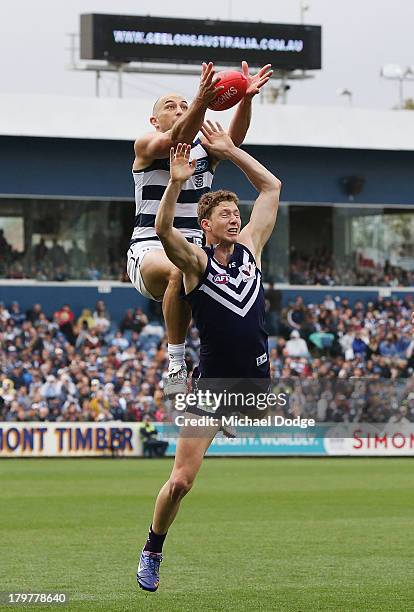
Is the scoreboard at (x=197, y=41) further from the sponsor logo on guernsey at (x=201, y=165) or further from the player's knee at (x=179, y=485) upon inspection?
the player's knee at (x=179, y=485)

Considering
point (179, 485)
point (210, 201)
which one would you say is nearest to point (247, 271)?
point (210, 201)

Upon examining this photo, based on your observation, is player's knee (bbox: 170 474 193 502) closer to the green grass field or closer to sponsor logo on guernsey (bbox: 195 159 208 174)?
the green grass field

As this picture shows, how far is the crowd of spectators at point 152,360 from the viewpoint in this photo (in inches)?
1041

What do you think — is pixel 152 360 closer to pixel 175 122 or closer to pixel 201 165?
pixel 201 165

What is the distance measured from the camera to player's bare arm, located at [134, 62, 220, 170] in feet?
28.0

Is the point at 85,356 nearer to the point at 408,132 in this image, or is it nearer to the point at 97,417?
the point at 97,417

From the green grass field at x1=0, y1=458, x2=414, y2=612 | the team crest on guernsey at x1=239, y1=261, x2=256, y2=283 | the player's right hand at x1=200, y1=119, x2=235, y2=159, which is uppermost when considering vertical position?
the player's right hand at x1=200, y1=119, x2=235, y2=159

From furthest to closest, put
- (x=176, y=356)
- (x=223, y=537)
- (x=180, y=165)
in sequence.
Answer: (x=223, y=537) → (x=176, y=356) → (x=180, y=165)

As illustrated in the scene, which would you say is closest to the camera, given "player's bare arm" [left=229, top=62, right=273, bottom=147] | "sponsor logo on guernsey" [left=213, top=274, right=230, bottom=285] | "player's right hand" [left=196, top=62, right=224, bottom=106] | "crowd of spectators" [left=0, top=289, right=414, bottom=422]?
"player's right hand" [left=196, top=62, right=224, bottom=106]

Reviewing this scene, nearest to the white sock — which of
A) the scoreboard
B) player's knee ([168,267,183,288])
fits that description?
player's knee ([168,267,183,288])

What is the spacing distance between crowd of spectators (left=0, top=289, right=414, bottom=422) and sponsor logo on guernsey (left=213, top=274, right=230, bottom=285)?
590 inches

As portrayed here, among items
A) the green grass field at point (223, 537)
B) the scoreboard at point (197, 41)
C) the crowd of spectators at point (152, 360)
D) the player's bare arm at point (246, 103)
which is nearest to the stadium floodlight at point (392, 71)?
the scoreboard at point (197, 41)

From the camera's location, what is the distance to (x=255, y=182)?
9258 mm

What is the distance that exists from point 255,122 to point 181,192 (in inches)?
1060
